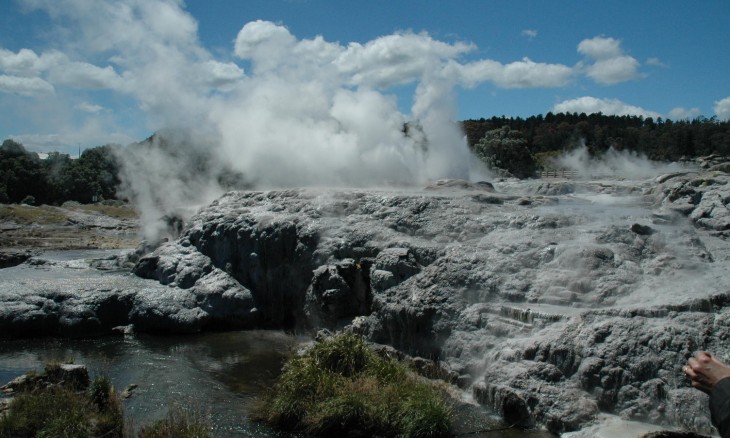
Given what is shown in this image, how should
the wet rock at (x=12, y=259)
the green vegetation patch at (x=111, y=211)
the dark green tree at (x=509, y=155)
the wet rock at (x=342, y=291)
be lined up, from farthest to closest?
the green vegetation patch at (x=111, y=211)
the dark green tree at (x=509, y=155)
the wet rock at (x=12, y=259)
the wet rock at (x=342, y=291)

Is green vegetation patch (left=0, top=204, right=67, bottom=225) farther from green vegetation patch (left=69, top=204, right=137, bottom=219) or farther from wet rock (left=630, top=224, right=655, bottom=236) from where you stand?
wet rock (left=630, top=224, right=655, bottom=236)

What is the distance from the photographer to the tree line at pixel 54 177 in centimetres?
7231

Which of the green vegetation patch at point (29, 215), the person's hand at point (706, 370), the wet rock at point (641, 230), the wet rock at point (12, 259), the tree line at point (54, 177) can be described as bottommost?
the wet rock at point (12, 259)

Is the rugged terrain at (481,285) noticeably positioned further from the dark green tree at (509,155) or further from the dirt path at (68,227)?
the dark green tree at (509,155)

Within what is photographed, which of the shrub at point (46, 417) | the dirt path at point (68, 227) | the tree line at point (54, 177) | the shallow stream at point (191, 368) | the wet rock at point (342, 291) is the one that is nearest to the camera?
the shrub at point (46, 417)

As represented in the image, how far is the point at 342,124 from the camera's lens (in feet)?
99.1

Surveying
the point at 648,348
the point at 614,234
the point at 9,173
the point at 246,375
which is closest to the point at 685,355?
the point at 648,348

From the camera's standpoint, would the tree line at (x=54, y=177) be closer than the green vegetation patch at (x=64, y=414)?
No

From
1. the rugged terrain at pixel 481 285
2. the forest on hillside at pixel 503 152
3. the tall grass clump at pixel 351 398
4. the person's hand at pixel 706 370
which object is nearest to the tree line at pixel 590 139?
the forest on hillside at pixel 503 152

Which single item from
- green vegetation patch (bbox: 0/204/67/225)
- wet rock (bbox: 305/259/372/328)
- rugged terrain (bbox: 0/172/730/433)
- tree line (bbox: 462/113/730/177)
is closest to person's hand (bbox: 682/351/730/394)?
rugged terrain (bbox: 0/172/730/433)

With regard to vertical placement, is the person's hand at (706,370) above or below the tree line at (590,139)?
below

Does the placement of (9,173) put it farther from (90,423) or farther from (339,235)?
(90,423)

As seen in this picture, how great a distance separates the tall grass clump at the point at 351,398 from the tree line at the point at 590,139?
39.5 m

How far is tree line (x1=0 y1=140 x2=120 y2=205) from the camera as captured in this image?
7231 cm
